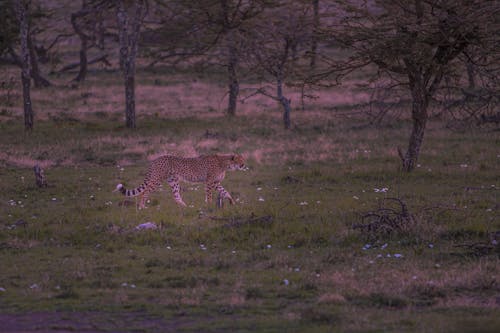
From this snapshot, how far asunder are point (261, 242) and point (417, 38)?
236 inches

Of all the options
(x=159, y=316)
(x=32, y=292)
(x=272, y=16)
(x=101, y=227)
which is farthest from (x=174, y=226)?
(x=272, y=16)

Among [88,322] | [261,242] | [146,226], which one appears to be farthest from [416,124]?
[88,322]

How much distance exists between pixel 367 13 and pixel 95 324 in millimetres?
11376

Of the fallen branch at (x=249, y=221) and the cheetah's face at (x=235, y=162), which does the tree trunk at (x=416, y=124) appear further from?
the fallen branch at (x=249, y=221)

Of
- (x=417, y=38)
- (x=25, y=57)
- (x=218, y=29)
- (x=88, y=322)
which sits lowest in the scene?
(x=88, y=322)

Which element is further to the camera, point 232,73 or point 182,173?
point 232,73

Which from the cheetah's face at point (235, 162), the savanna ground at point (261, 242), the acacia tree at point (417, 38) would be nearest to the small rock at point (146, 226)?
the savanna ground at point (261, 242)

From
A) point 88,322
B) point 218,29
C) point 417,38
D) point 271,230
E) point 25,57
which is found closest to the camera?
point 88,322

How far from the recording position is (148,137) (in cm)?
2469

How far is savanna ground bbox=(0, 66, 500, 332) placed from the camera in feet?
25.9

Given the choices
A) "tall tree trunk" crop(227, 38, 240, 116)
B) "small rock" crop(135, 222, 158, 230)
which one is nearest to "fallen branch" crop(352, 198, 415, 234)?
"small rock" crop(135, 222, 158, 230)

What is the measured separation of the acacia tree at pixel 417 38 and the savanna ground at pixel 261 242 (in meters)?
2.15

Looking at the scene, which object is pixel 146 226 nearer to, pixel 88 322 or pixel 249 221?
pixel 249 221

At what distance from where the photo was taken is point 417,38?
14.7 meters
